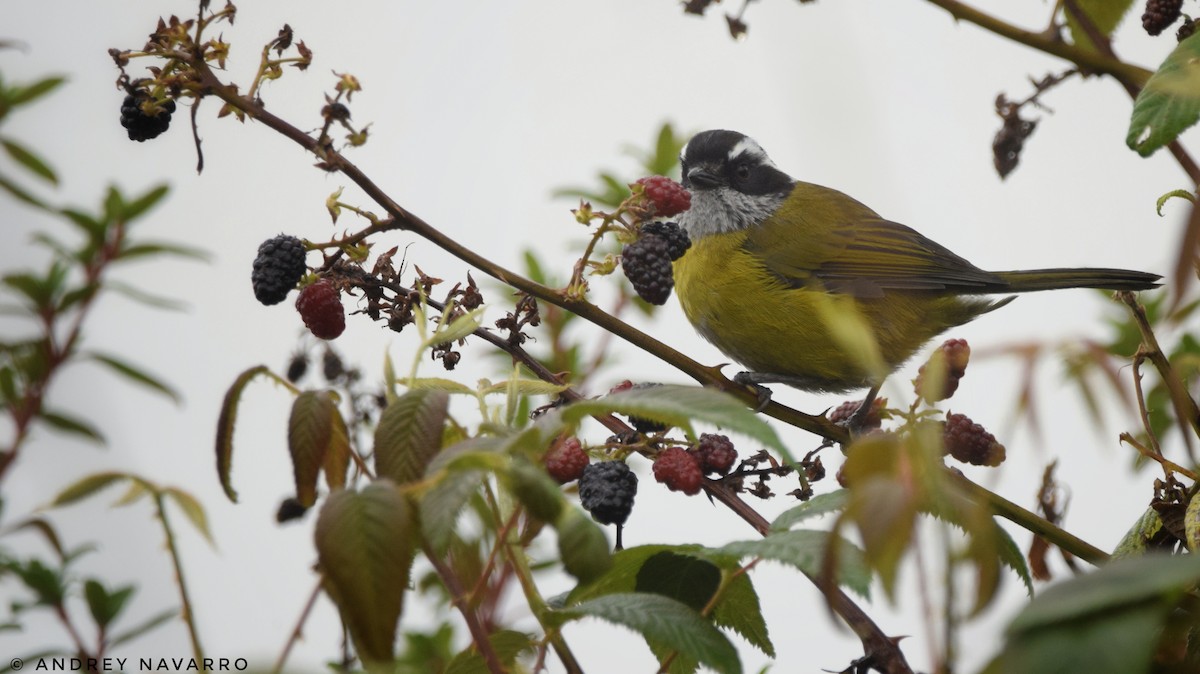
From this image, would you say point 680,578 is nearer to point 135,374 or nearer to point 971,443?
point 971,443

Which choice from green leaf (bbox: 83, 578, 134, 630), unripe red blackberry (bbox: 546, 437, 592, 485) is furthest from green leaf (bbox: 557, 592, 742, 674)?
green leaf (bbox: 83, 578, 134, 630)

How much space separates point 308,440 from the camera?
108cm

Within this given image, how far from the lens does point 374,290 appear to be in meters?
1.61

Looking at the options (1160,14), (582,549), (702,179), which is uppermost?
(702,179)

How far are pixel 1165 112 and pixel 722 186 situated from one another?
9.85 feet

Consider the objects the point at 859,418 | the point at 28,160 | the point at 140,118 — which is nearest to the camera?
the point at 140,118

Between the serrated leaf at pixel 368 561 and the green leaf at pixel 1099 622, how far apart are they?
0.43 metres

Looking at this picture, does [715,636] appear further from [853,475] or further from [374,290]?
[374,290]

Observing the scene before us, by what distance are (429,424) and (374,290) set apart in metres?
0.58

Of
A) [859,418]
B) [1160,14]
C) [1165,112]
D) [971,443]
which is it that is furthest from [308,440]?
[1160,14]

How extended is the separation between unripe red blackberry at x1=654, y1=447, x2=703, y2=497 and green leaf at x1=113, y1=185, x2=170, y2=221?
1.62m

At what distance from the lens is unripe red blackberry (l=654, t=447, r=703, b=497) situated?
1621 millimetres

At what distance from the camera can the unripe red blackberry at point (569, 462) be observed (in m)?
1.56

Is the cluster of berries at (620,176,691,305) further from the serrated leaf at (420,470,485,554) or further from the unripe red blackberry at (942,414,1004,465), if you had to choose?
the serrated leaf at (420,470,485,554)
